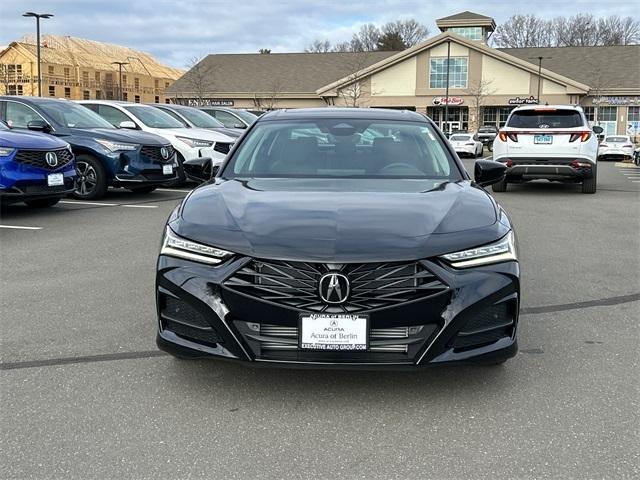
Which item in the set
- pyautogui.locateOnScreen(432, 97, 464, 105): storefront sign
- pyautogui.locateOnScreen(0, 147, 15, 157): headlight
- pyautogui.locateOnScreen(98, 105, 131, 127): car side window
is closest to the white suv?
pyautogui.locateOnScreen(98, 105, 131, 127): car side window

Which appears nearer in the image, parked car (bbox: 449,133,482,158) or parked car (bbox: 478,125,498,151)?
parked car (bbox: 449,133,482,158)

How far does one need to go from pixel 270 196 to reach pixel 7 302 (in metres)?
2.60

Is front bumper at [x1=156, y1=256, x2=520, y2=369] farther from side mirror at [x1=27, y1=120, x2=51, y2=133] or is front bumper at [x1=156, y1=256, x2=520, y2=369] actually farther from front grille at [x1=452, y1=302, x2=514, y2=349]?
side mirror at [x1=27, y1=120, x2=51, y2=133]

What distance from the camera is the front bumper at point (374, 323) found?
311 centimetres

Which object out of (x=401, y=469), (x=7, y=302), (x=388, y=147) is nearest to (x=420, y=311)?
(x=401, y=469)

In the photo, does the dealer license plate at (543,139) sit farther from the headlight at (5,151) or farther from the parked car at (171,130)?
the headlight at (5,151)

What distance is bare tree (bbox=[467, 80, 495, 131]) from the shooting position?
51.2m

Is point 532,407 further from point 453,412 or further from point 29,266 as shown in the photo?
point 29,266

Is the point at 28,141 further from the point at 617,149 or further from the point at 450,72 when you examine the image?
the point at 450,72

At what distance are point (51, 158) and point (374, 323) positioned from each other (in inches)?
294

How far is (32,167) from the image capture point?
9.00 meters

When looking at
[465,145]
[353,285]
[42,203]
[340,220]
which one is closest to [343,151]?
[340,220]

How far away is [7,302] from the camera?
5.21 m

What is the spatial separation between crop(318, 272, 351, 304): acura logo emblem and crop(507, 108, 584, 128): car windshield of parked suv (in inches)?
434
